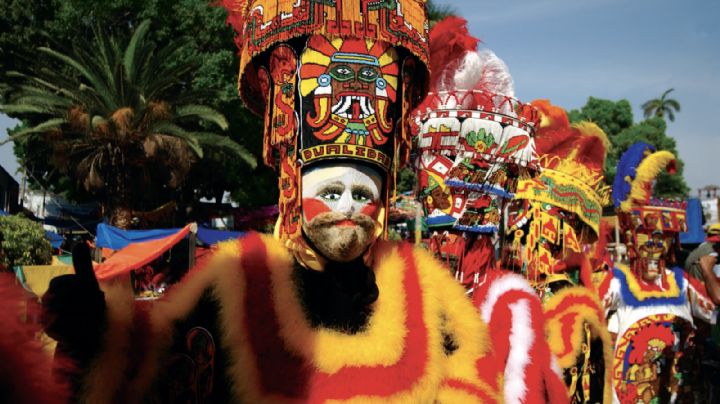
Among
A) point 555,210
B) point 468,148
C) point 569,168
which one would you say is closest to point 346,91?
point 468,148

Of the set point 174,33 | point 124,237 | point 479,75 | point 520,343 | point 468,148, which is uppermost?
point 174,33

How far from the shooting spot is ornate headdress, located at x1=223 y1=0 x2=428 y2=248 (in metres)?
2.54

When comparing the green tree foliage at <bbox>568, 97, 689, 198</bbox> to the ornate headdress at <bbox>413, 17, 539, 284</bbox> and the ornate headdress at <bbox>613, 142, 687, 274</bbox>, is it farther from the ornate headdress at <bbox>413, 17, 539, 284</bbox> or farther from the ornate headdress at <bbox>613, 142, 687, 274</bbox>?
the ornate headdress at <bbox>413, 17, 539, 284</bbox>

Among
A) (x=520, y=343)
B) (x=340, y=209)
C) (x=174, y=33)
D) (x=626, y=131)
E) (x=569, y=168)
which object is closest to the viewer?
(x=340, y=209)

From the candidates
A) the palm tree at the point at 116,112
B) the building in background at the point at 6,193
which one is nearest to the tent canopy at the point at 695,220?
the palm tree at the point at 116,112

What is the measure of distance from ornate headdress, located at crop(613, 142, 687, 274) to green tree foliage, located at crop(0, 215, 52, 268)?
360 inches

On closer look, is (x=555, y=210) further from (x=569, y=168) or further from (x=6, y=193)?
(x=6, y=193)

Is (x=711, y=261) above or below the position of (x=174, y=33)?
below

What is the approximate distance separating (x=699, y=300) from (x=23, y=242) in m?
10.2

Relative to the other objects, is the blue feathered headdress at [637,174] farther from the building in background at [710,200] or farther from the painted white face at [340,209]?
the building in background at [710,200]

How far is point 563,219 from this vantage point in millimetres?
5297

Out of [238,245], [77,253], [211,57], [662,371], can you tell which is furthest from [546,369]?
[211,57]

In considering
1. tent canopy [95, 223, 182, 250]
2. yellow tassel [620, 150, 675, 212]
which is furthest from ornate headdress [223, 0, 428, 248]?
tent canopy [95, 223, 182, 250]

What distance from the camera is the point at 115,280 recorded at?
2248mm
